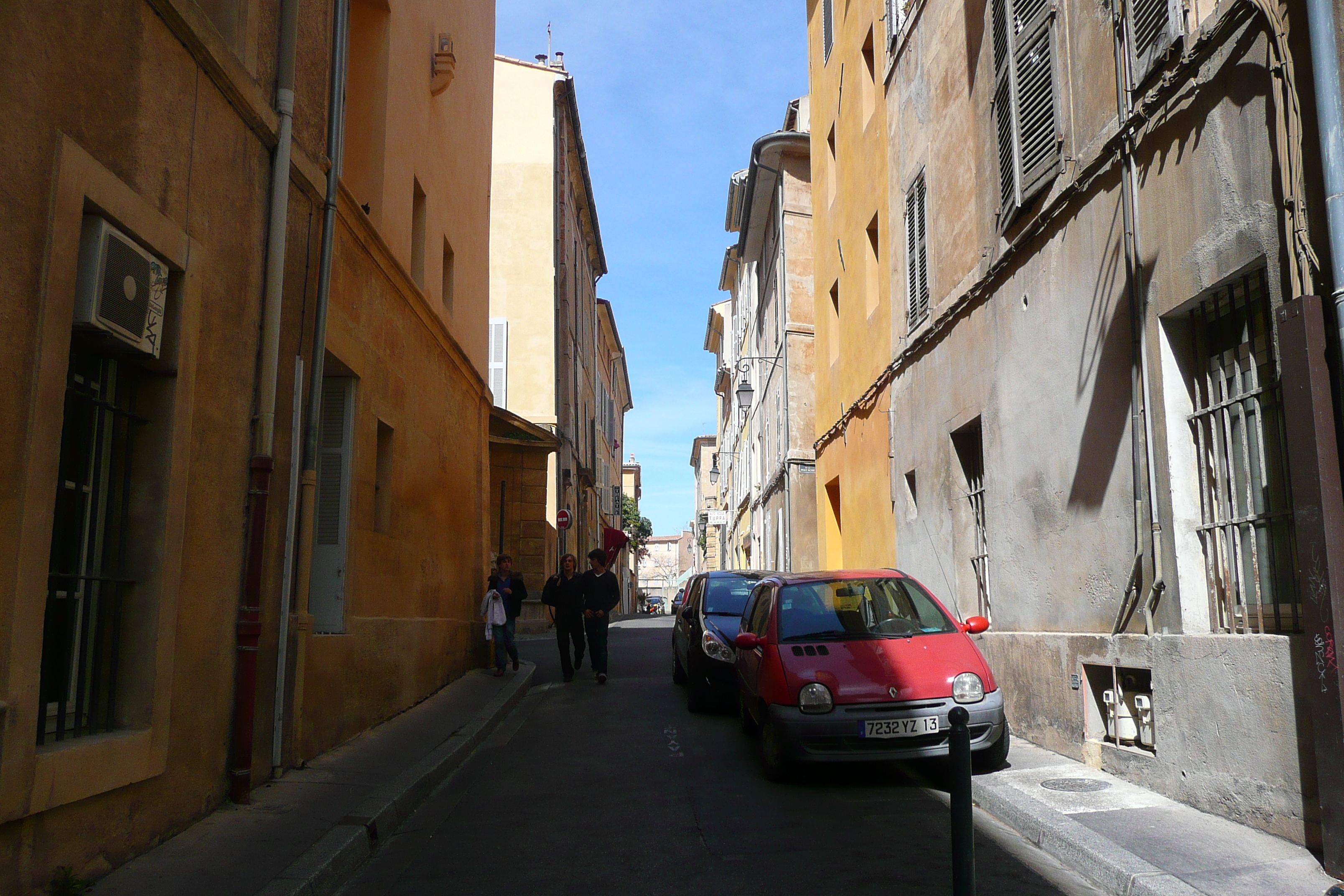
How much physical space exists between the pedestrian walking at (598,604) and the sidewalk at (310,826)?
182 inches

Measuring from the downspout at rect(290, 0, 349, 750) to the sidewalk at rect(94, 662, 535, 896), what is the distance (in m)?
0.64

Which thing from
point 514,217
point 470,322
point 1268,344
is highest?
point 514,217


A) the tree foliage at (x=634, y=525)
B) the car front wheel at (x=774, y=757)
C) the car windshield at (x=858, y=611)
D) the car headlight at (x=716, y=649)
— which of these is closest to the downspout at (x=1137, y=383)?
the car windshield at (x=858, y=611)

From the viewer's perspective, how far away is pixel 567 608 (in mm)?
14172

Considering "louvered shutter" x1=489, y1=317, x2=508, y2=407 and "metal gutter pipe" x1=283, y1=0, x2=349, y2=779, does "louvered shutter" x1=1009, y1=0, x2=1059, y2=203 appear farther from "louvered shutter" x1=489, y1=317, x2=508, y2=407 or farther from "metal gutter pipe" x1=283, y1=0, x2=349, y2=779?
"louvered shutter" x1=489, y1=317, x2=508, y2=407

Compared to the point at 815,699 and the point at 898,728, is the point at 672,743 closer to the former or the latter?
the point at 815,699

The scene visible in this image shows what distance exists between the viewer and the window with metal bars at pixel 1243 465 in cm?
568

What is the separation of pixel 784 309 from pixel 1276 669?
64.5 ft

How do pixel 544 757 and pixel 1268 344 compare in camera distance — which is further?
pixel 544 757

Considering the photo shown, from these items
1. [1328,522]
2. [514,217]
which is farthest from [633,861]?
[514,217]

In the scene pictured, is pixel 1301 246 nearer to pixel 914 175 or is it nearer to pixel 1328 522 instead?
pixel 1328 522

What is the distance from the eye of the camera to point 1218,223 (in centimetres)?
591

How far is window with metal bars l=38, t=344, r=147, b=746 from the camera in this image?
486 centimetres

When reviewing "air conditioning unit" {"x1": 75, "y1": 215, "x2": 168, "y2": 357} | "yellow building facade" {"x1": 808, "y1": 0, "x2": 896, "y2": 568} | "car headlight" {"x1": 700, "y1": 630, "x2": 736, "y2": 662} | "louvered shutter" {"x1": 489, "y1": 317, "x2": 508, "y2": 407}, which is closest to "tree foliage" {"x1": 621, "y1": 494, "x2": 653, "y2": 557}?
A: "louvered shutter" {"x1": 489, "y1": 317, "x2": 508, "y2": 407}
